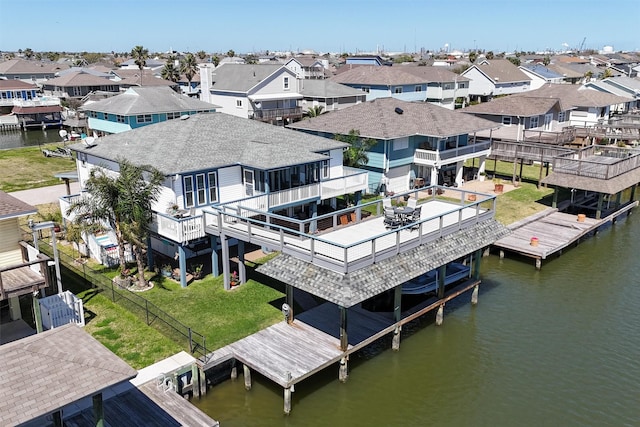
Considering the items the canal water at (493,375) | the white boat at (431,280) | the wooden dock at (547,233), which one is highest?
the white boat at (431,280)

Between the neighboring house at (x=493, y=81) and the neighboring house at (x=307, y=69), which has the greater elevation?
the neighboring house at (x=307, y=69)

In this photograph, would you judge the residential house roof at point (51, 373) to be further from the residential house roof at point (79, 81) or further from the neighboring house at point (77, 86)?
the neighboring house at point (77, 86)

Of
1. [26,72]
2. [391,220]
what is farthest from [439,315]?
[26,72]

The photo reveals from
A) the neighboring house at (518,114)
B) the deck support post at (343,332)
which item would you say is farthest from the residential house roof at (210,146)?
the neighboring house at (518,114)

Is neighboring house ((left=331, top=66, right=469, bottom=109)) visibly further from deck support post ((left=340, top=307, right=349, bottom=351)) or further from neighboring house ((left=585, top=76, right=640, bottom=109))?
deck support post ((left=340, top=307, right=349, bottom=351))

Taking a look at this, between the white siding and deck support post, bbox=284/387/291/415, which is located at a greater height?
the white siding

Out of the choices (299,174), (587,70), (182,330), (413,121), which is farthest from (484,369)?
(587,70)

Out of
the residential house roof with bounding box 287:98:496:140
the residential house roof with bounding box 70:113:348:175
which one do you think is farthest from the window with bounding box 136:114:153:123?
the residential house roof with bounding box 70:113:348:175

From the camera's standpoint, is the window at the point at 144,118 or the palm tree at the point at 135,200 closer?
the palm tree at the point at 135,200

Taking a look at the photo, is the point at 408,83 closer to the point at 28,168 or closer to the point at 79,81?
the point at 28,168
